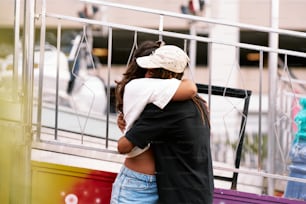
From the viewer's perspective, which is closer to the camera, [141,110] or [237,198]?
[141,110]

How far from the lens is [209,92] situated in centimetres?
440

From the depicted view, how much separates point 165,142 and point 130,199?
0.32 meters

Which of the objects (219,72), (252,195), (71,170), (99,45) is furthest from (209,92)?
(99,45)

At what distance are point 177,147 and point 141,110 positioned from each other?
0.24 meters

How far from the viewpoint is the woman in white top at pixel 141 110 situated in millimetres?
3312

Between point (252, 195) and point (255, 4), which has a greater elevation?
point (255, 4)

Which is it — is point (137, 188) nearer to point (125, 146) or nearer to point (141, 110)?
point (125, 146)

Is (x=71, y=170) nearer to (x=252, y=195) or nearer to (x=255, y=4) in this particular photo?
(x=252, y=195)

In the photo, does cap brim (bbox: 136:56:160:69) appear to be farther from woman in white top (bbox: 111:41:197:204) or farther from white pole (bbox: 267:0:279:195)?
white pole (bbox: 267:0:279:195)

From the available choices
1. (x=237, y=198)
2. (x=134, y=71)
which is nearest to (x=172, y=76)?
(x=134, y=71)

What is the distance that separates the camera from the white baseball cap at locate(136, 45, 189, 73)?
337 centimetres

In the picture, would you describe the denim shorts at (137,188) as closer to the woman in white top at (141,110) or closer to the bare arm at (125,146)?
the woman in white top at (141,110)

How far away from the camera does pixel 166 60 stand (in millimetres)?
3369

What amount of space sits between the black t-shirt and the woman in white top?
4 cm
